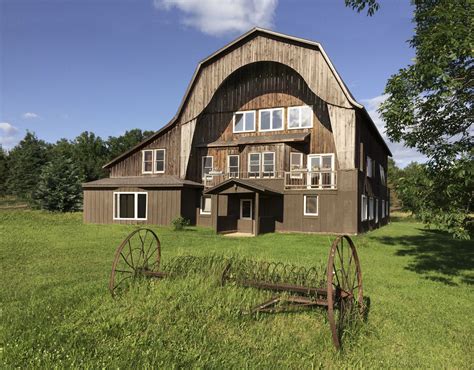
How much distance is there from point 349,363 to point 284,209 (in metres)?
17.5

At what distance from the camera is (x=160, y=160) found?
25344 mm

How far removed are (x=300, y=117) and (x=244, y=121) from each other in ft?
13.4

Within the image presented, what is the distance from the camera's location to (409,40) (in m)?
11.0

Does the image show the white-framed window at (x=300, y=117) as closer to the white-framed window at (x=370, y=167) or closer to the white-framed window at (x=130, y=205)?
the white-framed window at (x=370, y=167)

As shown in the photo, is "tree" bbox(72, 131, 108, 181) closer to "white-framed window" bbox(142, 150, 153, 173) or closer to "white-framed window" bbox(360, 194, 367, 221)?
"white-framed window" bbox(142, 150, 153, 173)

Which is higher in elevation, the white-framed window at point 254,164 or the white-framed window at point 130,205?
the white-framed window at point 254,164

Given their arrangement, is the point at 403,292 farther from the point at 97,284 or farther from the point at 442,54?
the point at 97,284

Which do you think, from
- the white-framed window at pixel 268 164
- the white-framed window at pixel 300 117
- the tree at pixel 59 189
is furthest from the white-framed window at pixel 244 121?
the tree at pixel 59 189

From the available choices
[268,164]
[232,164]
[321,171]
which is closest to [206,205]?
[232,164]

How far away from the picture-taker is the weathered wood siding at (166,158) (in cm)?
2477

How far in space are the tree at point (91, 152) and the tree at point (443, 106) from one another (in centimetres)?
5938

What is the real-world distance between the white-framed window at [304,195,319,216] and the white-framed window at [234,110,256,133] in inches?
252

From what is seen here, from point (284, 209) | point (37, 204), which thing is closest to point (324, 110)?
point (284, 209)

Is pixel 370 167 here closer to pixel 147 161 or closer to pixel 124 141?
→ pixel 147 161
